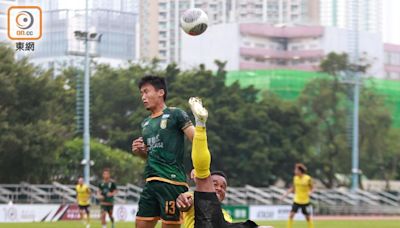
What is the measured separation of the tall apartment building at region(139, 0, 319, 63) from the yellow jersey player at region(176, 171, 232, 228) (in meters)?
55.2

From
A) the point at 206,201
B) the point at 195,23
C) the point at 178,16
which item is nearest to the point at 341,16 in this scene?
the point at 178,16

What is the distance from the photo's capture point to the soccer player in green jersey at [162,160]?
10547 mm

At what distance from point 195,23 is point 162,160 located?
2.71m

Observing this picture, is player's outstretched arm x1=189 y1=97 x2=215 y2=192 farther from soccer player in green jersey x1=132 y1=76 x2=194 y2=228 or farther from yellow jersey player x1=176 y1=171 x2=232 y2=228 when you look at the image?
soccer player in green jersey x1=132 y1=76 x2=194 y2=228

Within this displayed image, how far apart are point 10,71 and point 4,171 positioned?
4.65 metres

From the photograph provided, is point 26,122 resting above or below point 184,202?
above

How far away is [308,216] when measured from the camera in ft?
87.7

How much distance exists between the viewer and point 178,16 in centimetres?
7300

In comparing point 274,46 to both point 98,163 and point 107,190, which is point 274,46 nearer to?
point 98,163

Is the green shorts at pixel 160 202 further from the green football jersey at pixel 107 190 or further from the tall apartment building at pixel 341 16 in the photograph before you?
the tall apartment building at pixel 341 16

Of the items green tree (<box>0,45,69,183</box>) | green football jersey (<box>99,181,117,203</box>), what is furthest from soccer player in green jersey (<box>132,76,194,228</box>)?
green tree (<box>0,45,69,183</box>)

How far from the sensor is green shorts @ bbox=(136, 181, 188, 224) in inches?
414

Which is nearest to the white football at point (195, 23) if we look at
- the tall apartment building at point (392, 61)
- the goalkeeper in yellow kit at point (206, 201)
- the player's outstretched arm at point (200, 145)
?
the goalkeeper in yellow kit at point (206, 201)

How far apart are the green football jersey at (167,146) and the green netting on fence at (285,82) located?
224 feet
